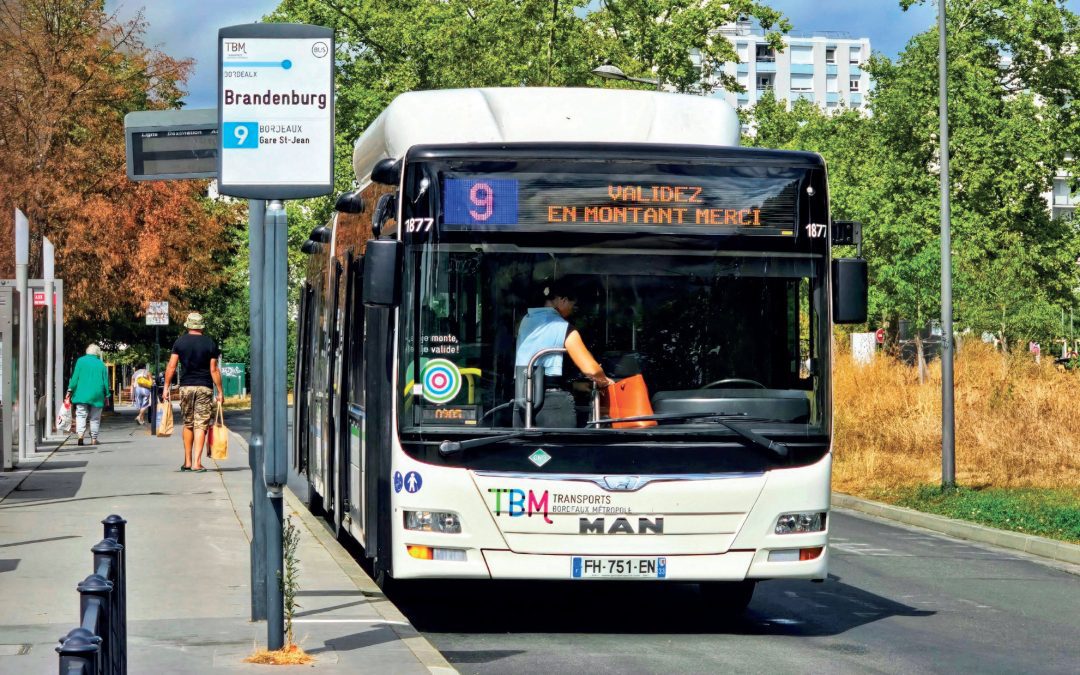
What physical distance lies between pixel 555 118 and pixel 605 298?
151 cm

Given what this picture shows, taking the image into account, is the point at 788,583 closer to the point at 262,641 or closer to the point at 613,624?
the point at 613,624

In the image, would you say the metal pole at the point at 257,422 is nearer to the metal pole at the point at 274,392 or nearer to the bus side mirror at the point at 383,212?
the metal pole at the point at 274,392

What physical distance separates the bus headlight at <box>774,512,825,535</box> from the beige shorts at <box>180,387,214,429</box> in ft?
39.0

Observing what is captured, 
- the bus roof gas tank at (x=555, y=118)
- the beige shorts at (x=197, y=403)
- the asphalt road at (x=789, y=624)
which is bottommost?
the asphalt road at (x=789, y=624)

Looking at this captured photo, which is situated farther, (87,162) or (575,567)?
(87,162)

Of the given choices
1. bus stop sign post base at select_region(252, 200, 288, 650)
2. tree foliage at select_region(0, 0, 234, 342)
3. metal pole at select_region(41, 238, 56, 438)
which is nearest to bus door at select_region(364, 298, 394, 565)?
bus stop sign post base at select_region(252, 200, 288, 650)

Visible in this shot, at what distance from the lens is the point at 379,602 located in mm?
10109

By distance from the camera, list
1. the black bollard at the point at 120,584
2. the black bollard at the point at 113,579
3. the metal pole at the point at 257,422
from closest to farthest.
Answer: the black bollard at the point at 113,579 → the black bollard at the point at 120,584 → the metal pole at the point at 257,422

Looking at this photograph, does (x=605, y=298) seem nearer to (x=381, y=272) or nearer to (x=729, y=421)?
(x=729, y=421)

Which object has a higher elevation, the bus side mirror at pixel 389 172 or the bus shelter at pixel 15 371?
the bus side mirror at pixel 389 172

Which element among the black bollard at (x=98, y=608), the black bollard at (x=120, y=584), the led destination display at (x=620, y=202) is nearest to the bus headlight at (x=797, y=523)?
the led destination display at (x=620, y=202)

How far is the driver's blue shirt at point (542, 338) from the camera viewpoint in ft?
31.1

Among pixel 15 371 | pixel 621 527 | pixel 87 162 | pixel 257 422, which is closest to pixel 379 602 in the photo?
pixel 621 527

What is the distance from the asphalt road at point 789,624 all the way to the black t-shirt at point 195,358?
879 cm
